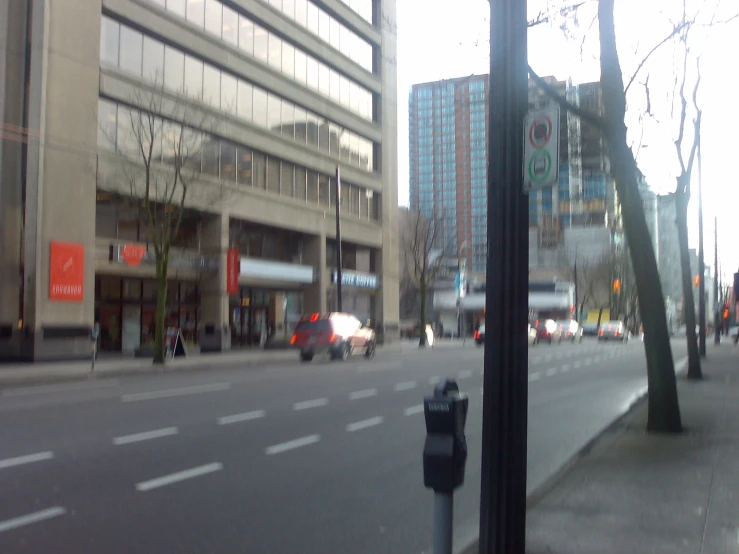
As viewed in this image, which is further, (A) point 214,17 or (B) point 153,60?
(A) point 214,17

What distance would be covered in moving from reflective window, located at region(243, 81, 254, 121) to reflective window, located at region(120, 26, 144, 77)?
20.1 ft

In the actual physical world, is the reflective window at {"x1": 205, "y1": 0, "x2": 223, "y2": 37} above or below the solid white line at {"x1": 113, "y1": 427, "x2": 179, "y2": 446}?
above

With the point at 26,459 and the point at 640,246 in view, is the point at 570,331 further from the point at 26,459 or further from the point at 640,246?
the point at 26,459

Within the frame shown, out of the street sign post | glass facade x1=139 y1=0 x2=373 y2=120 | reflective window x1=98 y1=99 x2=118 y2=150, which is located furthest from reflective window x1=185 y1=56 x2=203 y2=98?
the street sign post

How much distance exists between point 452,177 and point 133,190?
46.7 feet

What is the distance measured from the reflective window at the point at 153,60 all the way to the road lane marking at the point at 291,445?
72.4 ft

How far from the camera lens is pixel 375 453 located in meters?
9.06

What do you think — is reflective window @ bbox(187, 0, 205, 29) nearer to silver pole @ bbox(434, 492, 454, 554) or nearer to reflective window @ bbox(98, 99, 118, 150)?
reflective window @ bbox(98, 99, 118, 150)

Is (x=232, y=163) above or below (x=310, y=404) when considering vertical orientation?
above

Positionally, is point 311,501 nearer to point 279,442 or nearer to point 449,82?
point 279,442

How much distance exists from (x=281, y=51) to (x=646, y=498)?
34.2 m

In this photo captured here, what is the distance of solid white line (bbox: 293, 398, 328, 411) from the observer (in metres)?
13.0

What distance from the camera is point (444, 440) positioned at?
402 cm

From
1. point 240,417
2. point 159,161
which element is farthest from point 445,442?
point 159,161
